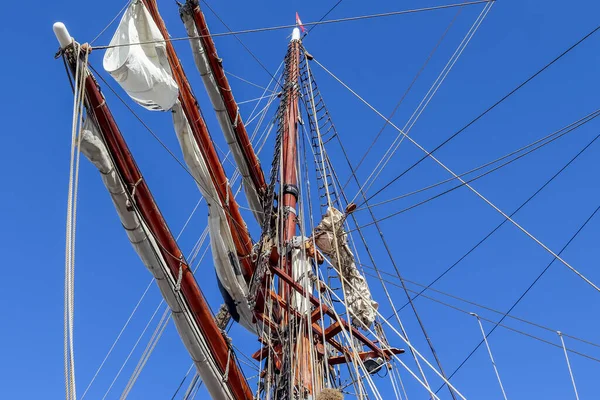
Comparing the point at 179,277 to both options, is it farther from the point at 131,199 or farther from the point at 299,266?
the point at 299,266

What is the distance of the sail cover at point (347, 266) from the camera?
859cm

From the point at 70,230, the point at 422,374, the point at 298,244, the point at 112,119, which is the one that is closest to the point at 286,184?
the point at 298,244

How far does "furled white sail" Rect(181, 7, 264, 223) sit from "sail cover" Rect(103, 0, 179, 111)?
2986 millimetres

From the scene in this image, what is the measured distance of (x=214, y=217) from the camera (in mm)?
9391

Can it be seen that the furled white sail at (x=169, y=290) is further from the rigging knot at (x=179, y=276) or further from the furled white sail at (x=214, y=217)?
the furled white sail at (x=214, y=217)

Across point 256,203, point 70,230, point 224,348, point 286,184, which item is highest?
point 256,203

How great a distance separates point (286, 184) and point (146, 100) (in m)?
2.75

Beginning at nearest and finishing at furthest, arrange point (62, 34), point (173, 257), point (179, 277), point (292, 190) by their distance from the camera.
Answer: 1. point (62, 34)
2. point (179, 277)
3. point (173, 257)
4. point (292, 190)

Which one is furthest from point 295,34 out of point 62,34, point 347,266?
point 62,34

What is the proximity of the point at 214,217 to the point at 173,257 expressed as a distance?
1.69 meters

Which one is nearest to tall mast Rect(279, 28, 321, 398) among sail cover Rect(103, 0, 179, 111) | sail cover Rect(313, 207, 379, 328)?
A: sail cover Rect(313, 207, 379, 328)

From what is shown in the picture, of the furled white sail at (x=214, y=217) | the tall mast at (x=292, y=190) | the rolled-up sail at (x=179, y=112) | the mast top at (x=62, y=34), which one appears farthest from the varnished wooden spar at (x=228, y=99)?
the mast top at (x=62, y=34)

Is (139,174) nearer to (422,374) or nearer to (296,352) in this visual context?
(296,352)

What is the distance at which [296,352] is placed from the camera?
7.12 metres
